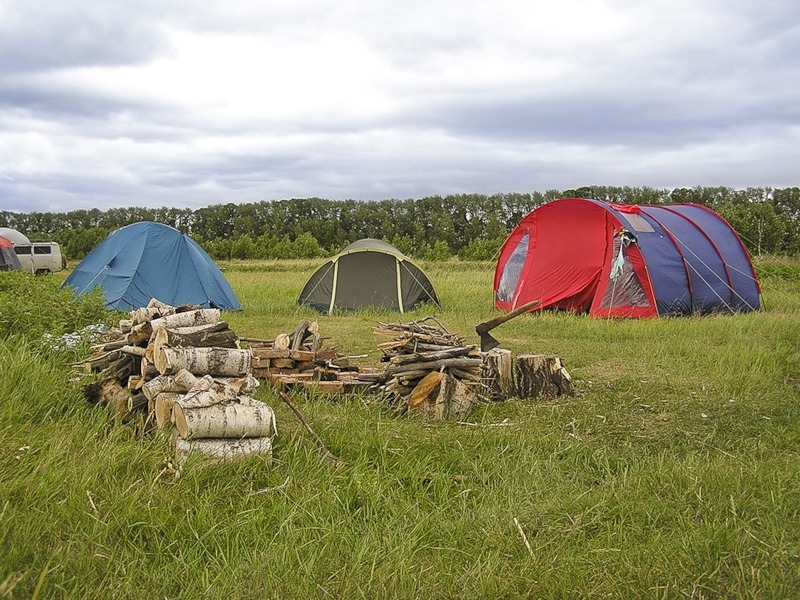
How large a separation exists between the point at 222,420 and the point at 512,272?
11133 mm

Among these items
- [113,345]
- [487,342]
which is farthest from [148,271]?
[487,342]

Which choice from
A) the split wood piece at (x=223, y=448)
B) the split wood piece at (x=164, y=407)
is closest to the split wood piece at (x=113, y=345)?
the split wood piece at (x=164, y=407)

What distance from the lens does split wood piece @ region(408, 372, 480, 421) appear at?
20.9ft

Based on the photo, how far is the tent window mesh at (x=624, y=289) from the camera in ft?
42.8

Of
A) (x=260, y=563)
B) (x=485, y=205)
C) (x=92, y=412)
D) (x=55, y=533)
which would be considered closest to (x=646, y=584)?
(x=260, y=563)

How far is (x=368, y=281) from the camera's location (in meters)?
15.0

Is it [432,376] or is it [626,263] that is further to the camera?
[626,263]

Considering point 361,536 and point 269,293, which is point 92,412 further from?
point 269,293

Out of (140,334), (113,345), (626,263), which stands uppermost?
(626,263)

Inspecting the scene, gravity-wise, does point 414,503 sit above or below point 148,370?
below

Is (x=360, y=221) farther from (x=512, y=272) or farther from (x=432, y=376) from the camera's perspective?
(x=432, y=376)

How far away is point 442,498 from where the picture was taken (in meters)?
4.41

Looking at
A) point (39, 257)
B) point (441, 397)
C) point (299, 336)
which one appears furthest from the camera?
point (39, 257)

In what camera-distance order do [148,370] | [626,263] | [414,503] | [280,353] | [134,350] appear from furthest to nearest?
[626,263] → [280,353] → [134,350] → [148,370] → [414,503]
